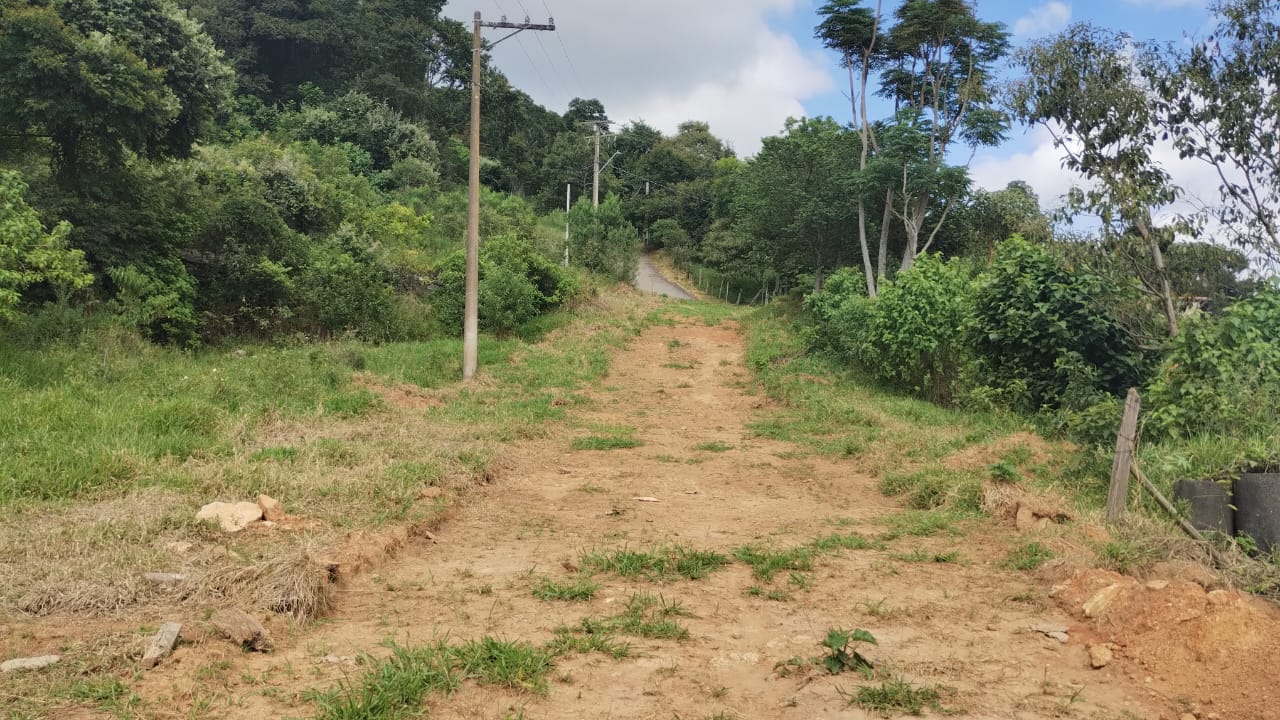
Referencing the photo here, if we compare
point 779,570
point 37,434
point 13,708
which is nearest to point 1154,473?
point 779,570

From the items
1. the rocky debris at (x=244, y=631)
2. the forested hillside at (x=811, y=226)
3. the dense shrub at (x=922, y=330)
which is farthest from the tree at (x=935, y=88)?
the rocky debris at (x=244, y=631)

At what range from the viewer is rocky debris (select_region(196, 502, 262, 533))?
5.78m

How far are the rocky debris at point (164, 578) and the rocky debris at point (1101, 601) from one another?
18.0 feet

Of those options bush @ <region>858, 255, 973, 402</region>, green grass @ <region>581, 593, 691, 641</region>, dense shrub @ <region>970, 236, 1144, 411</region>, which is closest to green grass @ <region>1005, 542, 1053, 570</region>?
green grass @ <region>581, 593, 691, 641</region>

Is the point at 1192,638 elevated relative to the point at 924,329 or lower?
lower

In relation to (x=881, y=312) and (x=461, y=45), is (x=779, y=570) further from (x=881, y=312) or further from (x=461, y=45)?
(x=461, y=45)

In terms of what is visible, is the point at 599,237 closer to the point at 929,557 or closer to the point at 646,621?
the point at 929,557

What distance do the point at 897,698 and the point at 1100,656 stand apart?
4.78 ft

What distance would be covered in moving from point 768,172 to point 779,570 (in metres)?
24.2

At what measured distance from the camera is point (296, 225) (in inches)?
766

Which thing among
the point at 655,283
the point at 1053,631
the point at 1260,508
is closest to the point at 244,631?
the point at 1053,631

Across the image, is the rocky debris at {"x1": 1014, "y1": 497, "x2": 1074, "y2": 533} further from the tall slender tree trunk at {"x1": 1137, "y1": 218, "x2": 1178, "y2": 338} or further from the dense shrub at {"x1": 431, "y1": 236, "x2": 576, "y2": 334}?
the dense shrub at {"x1": 431, "y1": 236, "x2": 576, "y2": 334}

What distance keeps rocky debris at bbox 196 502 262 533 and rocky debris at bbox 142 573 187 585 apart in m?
0.96

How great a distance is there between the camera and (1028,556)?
5770 millimetres
